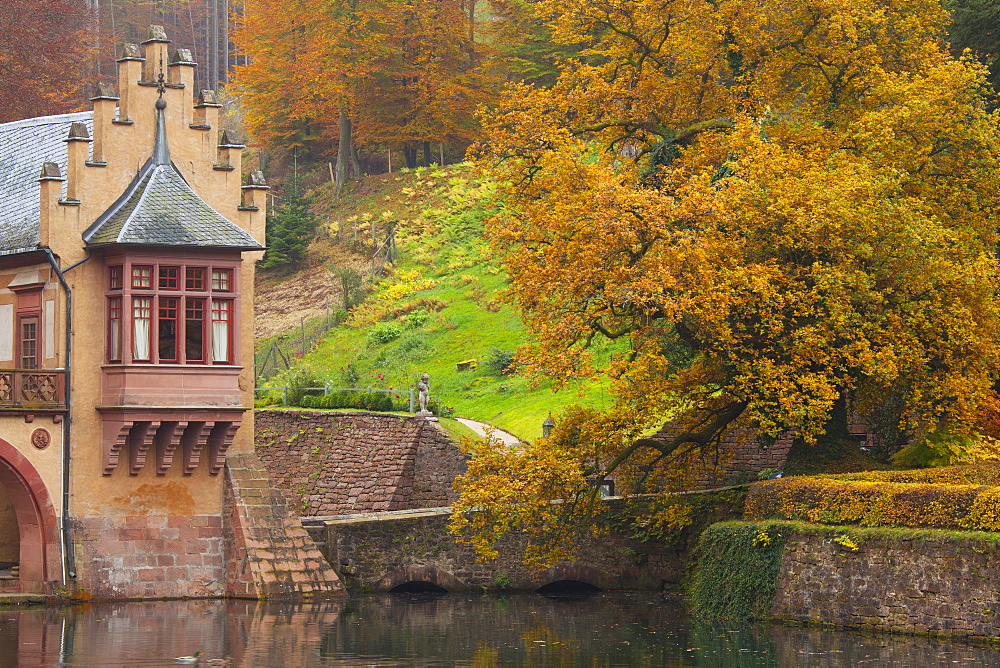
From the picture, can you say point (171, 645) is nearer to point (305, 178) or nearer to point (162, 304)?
point (162, 304)

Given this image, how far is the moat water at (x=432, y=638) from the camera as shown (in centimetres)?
2566

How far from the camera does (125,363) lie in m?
34.4

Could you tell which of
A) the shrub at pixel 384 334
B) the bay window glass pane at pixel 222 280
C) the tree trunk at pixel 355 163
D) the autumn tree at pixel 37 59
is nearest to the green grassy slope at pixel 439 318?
the shrub at pixel 384 334

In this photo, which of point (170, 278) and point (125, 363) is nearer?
point (125, 363)

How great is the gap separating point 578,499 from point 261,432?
1511 centimetres

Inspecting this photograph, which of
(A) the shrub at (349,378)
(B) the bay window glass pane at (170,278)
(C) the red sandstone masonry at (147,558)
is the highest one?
(B) the bay window glass pane at (170,278)

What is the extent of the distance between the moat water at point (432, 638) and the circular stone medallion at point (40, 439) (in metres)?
3.38

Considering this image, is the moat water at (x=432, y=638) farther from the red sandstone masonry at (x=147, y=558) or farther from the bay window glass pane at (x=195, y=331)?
the bay window glass pane at (x=195, y=331)

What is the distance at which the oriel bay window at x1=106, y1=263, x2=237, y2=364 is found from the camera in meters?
34.6

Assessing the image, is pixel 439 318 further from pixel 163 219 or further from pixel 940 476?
pixel 940 476

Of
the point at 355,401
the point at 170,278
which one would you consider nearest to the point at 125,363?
the point at 170,278

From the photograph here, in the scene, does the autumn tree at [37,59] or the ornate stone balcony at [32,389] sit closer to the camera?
the ornate stone balcony at [32,389]

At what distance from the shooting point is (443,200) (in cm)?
6800

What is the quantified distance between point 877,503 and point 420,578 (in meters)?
11.5
